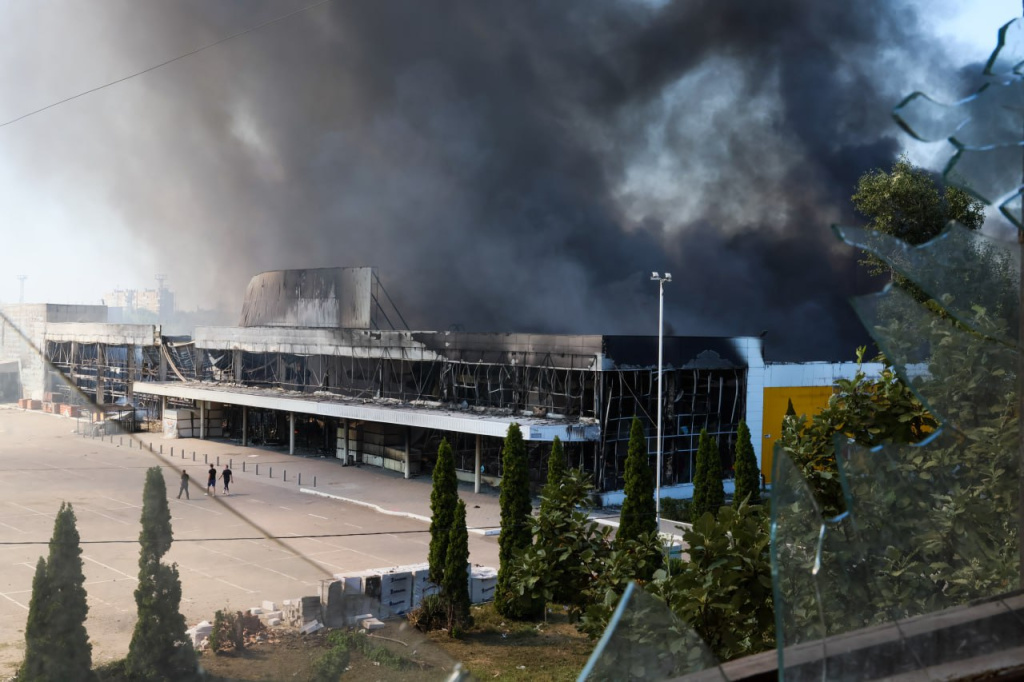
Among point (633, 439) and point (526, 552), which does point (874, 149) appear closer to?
point (633, 439)

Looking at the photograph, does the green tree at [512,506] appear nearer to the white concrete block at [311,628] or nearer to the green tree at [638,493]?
the green tree at [638,493]

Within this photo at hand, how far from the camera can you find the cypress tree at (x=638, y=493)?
10.0 m

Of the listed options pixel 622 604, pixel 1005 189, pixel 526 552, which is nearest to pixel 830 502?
pixel 1005 189

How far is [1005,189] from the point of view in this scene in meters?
0.75

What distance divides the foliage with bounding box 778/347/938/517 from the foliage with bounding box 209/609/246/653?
54 cm

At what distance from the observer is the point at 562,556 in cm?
347

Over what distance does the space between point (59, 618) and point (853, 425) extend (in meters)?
1.32

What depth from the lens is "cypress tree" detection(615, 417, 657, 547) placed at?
10.0 metres

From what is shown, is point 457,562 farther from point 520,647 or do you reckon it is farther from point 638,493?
point 638,493

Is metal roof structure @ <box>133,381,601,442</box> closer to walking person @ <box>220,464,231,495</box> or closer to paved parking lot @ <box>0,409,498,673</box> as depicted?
walking person @ <box>220,464,231,495</box>

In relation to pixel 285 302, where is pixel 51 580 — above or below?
below

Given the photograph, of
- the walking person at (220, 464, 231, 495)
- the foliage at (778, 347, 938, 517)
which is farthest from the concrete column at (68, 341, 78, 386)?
the foliage at (778, 347, 938, 517)

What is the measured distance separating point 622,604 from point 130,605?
37 centimetres

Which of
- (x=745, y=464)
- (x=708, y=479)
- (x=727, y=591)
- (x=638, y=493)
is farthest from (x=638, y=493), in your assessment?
(x=727, y=591)
